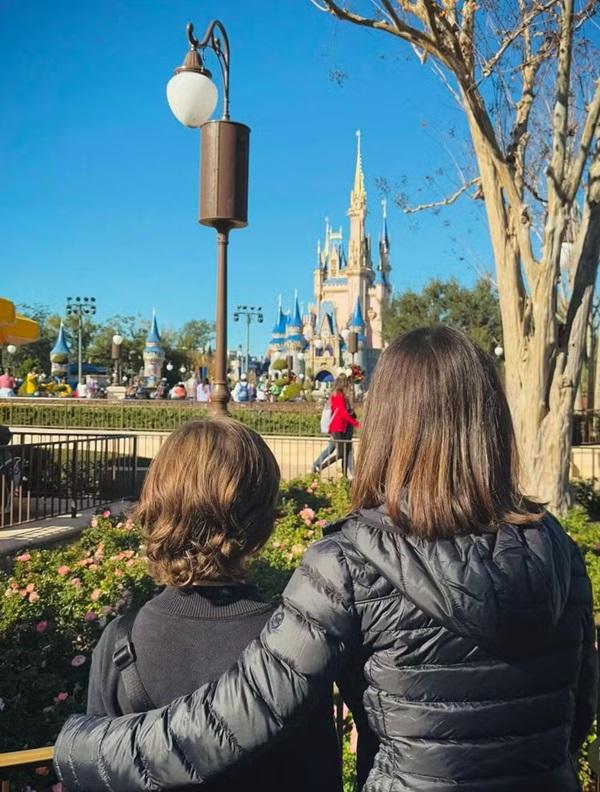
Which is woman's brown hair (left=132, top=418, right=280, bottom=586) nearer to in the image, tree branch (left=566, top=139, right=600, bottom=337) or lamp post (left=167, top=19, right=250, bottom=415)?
lamp post (left=167, top=19, right=250, bottom=415)

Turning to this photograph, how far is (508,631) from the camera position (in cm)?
121

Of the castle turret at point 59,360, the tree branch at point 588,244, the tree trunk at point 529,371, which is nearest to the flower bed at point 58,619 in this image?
the tree trunk at point 529,371

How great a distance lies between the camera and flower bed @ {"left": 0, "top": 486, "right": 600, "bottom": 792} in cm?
321

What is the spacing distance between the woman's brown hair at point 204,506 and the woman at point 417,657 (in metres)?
0.27

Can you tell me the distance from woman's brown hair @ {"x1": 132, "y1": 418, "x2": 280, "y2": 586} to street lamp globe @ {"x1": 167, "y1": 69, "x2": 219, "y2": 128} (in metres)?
5.25

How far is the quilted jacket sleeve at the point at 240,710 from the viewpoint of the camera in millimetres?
1180

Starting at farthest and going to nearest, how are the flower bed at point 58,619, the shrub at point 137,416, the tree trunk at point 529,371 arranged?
the shrub at point 137,416 < the tree trunk at point 529,371 < the flower bed at point 58,619

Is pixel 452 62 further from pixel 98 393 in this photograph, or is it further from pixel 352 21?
pixel 98 393

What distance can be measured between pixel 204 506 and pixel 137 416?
57.9 ft

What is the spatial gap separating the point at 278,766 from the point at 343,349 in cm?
7828

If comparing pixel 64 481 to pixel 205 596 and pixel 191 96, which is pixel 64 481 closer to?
pixel 191 96

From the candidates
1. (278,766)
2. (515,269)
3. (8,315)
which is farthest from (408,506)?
(8,315)

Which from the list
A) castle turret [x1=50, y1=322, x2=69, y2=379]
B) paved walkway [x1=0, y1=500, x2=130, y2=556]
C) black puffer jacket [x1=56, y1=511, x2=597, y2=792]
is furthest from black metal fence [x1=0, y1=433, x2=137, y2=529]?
castle turret [x1=50, y1=322, x2=69, y2=379]

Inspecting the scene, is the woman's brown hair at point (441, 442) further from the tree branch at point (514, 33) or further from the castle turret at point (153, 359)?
the castle turret at point (153, 359)
